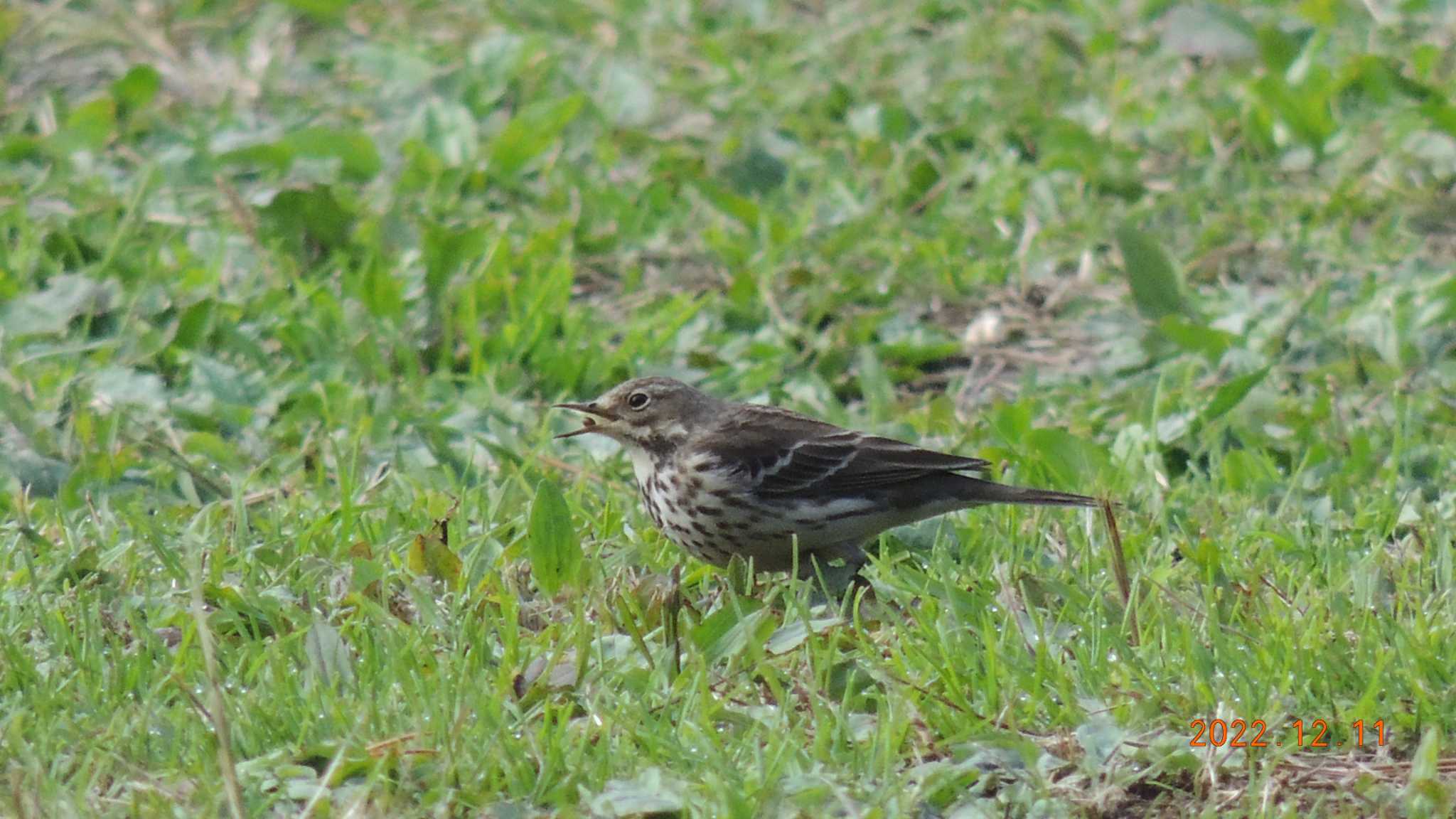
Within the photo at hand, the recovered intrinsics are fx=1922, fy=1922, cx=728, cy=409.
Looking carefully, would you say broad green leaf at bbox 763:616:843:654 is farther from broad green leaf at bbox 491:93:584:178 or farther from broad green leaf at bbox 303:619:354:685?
broad green leaf at bbox 491:93:584:178

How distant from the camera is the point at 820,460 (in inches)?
214

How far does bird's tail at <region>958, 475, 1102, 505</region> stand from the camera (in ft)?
16.9

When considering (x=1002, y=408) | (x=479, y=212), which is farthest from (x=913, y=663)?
(x=479, y=212)

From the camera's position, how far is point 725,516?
17.0ft

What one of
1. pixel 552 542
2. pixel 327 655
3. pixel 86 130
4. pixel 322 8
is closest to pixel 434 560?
pixel 552 542

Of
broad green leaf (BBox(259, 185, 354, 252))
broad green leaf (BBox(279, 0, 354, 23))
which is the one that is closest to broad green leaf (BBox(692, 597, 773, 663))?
broad green leaf (BBox(259, 185, 354, 252))

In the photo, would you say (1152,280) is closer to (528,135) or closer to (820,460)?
(820,460)

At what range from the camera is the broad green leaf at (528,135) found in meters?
8.34

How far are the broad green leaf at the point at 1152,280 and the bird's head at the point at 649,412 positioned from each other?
2126 mm

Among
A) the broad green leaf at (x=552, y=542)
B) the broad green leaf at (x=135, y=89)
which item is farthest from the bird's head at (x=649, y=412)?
the broad green leaf at (x=135, y=89)

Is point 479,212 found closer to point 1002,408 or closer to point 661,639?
point 1002,408

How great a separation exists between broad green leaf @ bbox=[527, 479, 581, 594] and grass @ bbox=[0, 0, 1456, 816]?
0.01 meters

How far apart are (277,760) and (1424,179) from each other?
607 cm
